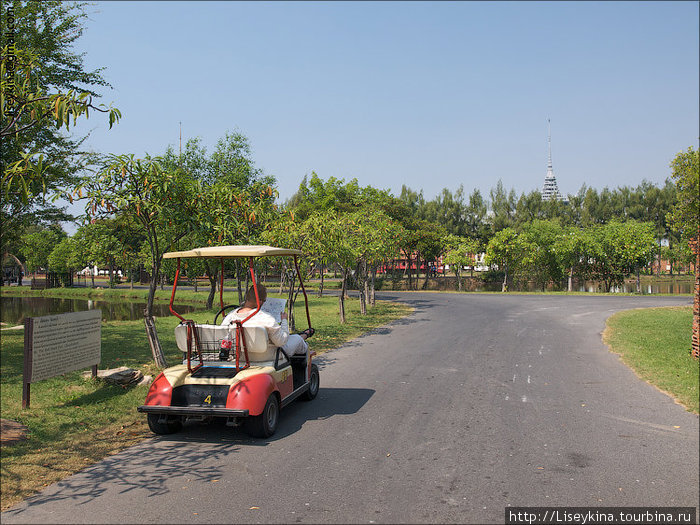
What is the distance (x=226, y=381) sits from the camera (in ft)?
21.3

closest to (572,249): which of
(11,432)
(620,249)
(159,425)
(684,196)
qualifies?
(620,249)

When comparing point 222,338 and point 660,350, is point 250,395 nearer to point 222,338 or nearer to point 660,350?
point 222,338

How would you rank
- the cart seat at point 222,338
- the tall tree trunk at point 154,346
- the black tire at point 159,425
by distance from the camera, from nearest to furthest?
the black tire at point 159,425 < the cart seat at point 222,338 < the tall tree trunk at point 154,346

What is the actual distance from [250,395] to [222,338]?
3.56ft

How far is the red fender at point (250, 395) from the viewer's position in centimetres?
625

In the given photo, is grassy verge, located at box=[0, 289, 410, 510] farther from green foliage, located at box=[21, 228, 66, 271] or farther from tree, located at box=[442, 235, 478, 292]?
green foliage, located at box=[21, 228, 66, 271]

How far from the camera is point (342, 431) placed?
6.86 m

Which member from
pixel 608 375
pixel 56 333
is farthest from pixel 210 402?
pixel 608 375

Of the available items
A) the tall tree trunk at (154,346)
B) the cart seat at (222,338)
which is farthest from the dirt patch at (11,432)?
the tall tree trunk at (154,346)

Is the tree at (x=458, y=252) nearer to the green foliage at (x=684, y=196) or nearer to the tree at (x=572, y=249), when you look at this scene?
the tree at (x=572, y=249)

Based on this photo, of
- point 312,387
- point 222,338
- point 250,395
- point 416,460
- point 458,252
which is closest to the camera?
point 416,460

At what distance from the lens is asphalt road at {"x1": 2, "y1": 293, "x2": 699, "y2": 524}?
4586 millimetres

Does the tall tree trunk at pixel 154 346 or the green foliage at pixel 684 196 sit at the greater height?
the green foliage at pixel 684 196

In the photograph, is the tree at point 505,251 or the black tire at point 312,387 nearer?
the black tire at point 312,387
